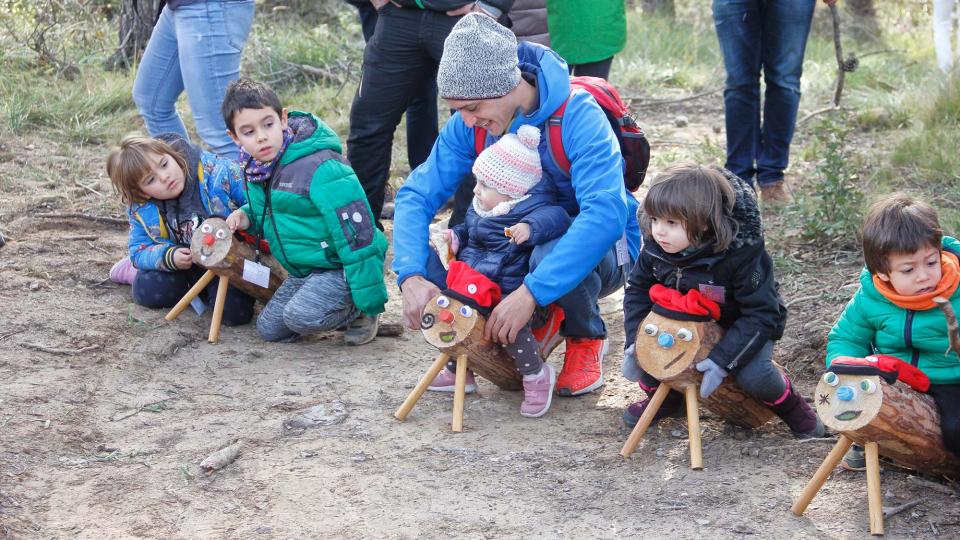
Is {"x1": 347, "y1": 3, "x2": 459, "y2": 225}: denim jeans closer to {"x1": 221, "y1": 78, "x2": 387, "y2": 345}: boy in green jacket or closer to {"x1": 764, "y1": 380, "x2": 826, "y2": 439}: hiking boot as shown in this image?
{"x1": 221, "y1": 78, "x2": 387, "y2": 345}: boy in green jacket

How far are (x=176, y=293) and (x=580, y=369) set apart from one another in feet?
6.48

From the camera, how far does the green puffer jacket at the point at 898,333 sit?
313 centimetres

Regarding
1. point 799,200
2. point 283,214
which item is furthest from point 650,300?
point 799,200

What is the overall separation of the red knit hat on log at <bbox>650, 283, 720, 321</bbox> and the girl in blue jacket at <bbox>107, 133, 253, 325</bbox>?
2201mm

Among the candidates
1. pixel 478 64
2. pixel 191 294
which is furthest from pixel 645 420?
pixel 191 294

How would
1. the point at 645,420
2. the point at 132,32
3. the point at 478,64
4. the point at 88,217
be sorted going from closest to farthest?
1. the point at 645,420
2. the point at 478,64
3. the point at 88,217
4. the point at 132,32

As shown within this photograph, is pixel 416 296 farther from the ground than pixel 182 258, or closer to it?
farther from the ground

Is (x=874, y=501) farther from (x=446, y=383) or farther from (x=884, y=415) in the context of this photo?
(x=446, y=383)

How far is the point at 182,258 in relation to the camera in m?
4.84

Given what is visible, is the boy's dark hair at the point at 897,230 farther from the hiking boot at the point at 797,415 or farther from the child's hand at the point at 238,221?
the child's hand at the point at 238,221

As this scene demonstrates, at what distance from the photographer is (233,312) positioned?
16.2 feet

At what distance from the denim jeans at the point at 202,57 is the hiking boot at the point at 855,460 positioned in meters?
3.30

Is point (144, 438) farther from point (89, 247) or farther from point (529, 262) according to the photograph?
point (89, 247)

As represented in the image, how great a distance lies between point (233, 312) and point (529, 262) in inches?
64.4
